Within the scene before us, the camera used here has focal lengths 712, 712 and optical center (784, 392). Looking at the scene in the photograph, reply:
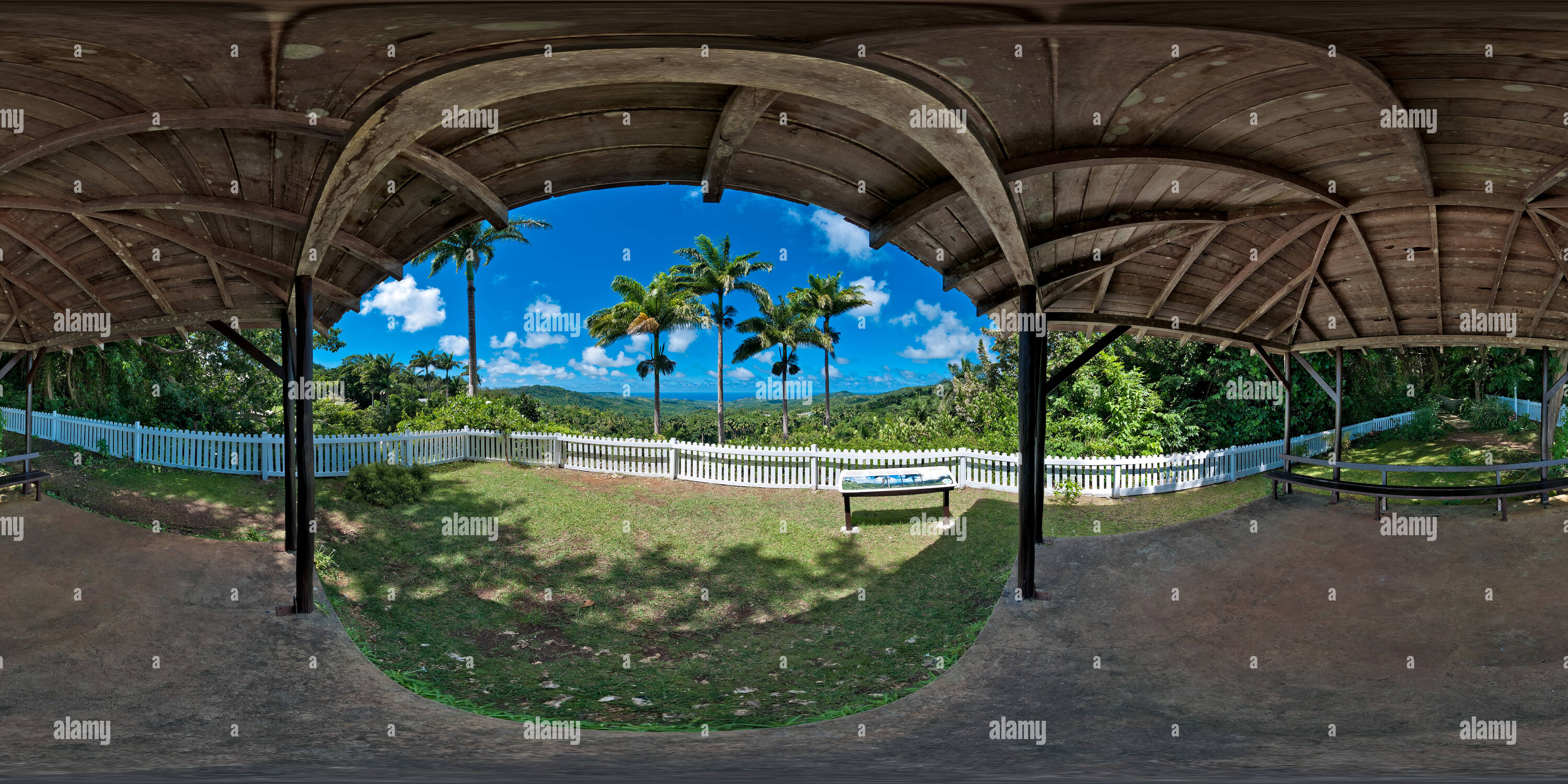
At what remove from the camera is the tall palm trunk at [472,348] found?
28.4 metres

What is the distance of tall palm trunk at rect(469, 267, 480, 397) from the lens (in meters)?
28.4

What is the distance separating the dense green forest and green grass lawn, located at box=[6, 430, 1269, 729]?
2307 millimetres

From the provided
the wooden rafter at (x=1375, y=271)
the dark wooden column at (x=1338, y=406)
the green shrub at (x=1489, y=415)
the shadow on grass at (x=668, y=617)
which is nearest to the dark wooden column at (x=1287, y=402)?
the dark wooden column at (x=1338, y=406)

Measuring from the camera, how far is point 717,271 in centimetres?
3108

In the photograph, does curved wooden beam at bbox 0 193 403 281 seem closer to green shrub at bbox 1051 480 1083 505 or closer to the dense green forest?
the dense green forest

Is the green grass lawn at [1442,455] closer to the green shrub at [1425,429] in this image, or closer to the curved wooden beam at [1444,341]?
the green shrub at [1425,429]

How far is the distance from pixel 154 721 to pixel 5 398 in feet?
81.4

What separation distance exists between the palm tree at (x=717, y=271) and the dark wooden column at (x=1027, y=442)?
22845 millimetres

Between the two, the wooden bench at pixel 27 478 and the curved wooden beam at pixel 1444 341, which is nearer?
the curved wooden beam at pixel 1444 341

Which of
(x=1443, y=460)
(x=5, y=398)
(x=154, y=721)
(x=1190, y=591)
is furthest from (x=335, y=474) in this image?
(x=1443, y=460)

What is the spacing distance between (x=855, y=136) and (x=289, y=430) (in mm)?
7838

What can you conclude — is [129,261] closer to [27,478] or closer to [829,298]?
[27,478]

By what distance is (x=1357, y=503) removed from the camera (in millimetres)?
12047

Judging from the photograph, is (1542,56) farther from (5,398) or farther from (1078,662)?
(5,398)
